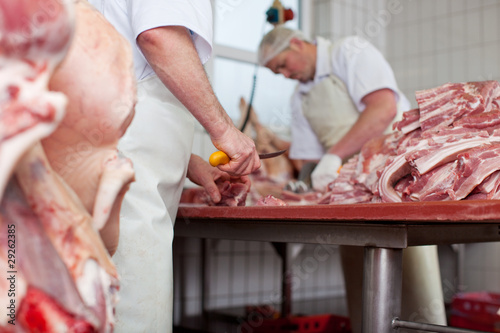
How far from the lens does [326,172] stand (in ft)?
7.99

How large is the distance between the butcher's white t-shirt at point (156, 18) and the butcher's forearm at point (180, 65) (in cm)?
2

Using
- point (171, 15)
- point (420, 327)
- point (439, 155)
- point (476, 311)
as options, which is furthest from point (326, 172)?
point (476, 311)

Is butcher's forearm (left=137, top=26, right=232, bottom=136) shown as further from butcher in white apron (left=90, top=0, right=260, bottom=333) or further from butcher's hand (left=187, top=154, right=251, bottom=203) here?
butcher's hand (left=187, top=154, right=251, bottom=203)

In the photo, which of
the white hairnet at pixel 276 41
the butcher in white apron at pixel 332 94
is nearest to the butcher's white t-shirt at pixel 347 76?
the butcher in white apron at pixel 332 94

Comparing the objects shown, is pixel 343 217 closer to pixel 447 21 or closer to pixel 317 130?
pixel 317 130

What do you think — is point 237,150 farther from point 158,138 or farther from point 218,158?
point 158,138

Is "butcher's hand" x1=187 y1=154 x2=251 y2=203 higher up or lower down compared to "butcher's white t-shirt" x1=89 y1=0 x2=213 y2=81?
lower down

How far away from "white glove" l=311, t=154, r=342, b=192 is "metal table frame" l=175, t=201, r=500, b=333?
33.6 inches

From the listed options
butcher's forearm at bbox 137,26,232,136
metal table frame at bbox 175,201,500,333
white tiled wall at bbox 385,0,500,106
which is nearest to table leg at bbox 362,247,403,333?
metal table frame at bbox 175,201,500,333

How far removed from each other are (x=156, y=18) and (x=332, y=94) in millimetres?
Answer: 1865

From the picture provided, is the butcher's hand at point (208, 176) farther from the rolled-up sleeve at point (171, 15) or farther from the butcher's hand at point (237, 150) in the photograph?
the rolled-up sleeve at point (171, 15)

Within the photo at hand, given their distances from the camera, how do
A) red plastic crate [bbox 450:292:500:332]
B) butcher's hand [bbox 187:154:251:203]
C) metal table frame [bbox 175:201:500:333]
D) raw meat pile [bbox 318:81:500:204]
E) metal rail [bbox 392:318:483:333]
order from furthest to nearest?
red plastic crate [bbox 450:292:500:332], butcher's hand [bbox 187:154:251:203], raw meat pile [bbox 318:81:500:204], metal rail [bbox 392:318:483:333], metal table frame [bbox 175:201:500:333]

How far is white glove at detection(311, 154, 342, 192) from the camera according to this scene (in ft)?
7.78

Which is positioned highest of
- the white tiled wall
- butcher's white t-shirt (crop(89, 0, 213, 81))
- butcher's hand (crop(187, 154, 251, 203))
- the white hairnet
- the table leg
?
the white tiled wall
